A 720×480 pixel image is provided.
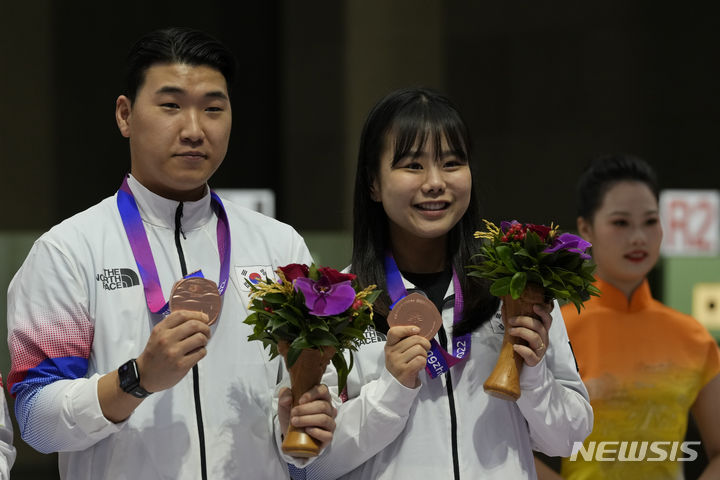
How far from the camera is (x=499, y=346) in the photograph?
257 centimetres

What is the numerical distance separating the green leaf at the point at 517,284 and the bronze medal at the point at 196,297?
0.68 m

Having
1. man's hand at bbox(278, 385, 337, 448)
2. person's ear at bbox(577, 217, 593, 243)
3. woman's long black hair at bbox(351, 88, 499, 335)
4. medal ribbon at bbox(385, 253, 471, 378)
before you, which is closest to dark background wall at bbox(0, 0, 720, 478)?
person's ear at bbox(577, 217, 593, 243)

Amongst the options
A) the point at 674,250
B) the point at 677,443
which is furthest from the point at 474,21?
the point at 677,443

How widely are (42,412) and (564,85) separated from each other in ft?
23.7

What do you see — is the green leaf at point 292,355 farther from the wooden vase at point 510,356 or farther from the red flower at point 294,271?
the wooden vase at point 510,356

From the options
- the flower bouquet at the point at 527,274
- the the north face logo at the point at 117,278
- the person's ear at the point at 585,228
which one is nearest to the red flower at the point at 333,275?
the flower bouquet at the point at 527,274

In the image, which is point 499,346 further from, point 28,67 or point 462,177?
point 28,67

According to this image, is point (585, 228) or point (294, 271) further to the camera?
point (585, 228)

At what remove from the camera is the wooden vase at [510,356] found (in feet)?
7.63

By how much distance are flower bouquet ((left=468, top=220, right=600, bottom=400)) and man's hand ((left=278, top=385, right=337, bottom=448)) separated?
1.25 ft

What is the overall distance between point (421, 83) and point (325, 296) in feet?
23.0

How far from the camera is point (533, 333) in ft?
7.72

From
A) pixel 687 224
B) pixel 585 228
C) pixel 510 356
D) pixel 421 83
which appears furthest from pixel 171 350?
pixel 421 83

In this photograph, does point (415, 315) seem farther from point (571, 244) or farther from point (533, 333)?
point (571, 244)
